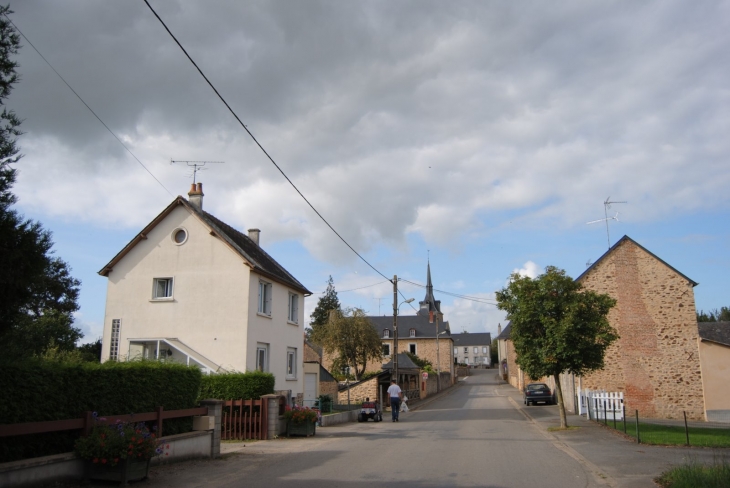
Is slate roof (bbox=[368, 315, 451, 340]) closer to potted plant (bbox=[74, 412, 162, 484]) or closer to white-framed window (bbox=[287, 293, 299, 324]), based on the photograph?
white-framed window (bbox=[287, 293, 299, 324])

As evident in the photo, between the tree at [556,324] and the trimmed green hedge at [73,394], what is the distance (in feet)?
42.1

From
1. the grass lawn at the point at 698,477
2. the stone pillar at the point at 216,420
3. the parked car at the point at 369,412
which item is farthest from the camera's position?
the parked car at the point at 369,412

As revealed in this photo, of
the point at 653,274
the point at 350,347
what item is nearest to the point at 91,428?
the point at 653,274

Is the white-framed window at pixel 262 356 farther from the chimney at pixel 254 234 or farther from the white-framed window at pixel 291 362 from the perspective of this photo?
the chimney at pixel 254 234

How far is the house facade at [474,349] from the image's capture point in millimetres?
135375

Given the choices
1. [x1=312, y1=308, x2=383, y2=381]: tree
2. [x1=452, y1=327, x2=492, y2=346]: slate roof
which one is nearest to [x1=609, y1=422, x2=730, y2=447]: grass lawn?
[x1=312, y1=308, x2=383, y2=381]: tree

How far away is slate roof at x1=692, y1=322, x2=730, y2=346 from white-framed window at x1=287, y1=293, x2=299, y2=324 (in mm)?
18848

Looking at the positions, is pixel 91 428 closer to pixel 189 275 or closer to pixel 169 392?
pixel 169 392

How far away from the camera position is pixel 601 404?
24.0m

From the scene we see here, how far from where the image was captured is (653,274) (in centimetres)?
2834

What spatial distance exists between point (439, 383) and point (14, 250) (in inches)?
2197

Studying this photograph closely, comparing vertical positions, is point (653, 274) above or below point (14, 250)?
above

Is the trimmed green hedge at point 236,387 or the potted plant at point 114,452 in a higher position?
the trimmed green hedge at point 236,387

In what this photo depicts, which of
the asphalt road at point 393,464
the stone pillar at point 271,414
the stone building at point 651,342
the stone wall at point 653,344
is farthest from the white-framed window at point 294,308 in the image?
the stone wall at point 653,344
